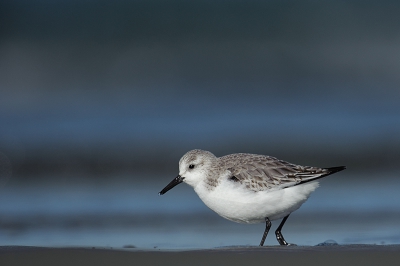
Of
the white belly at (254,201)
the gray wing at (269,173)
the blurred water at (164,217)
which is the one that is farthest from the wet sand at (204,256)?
the blurred water at (164,217)

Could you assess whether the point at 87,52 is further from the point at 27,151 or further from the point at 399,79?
the point at 399,79

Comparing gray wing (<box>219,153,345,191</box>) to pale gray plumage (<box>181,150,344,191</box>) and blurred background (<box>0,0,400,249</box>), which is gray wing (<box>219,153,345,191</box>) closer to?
pale gray plumage (<box>181,150,344,191</box>)

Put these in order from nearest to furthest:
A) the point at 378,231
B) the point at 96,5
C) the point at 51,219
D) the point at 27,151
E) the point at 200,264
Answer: the point at 200,264, the point at 378,231, the point at 51,219, the point at 27,151, the point at 96,5

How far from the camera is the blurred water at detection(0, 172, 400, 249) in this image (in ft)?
19.8

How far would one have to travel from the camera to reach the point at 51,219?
22.0 ft

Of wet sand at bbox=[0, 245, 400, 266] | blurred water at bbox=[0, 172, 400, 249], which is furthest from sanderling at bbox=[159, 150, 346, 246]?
wet sand at bbox=[0, 245, 400, 266]

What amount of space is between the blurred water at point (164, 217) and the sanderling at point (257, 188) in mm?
676

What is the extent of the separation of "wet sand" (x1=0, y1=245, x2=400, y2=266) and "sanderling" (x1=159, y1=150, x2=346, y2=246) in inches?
32.6

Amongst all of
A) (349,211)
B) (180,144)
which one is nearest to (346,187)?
(349,211)

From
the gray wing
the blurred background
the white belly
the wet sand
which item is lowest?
the wet sand

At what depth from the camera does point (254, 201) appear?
512cm

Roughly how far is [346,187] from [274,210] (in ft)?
9.31

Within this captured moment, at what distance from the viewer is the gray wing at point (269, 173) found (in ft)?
17.1

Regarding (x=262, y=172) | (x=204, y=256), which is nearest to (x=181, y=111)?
(x=262, y=172)
